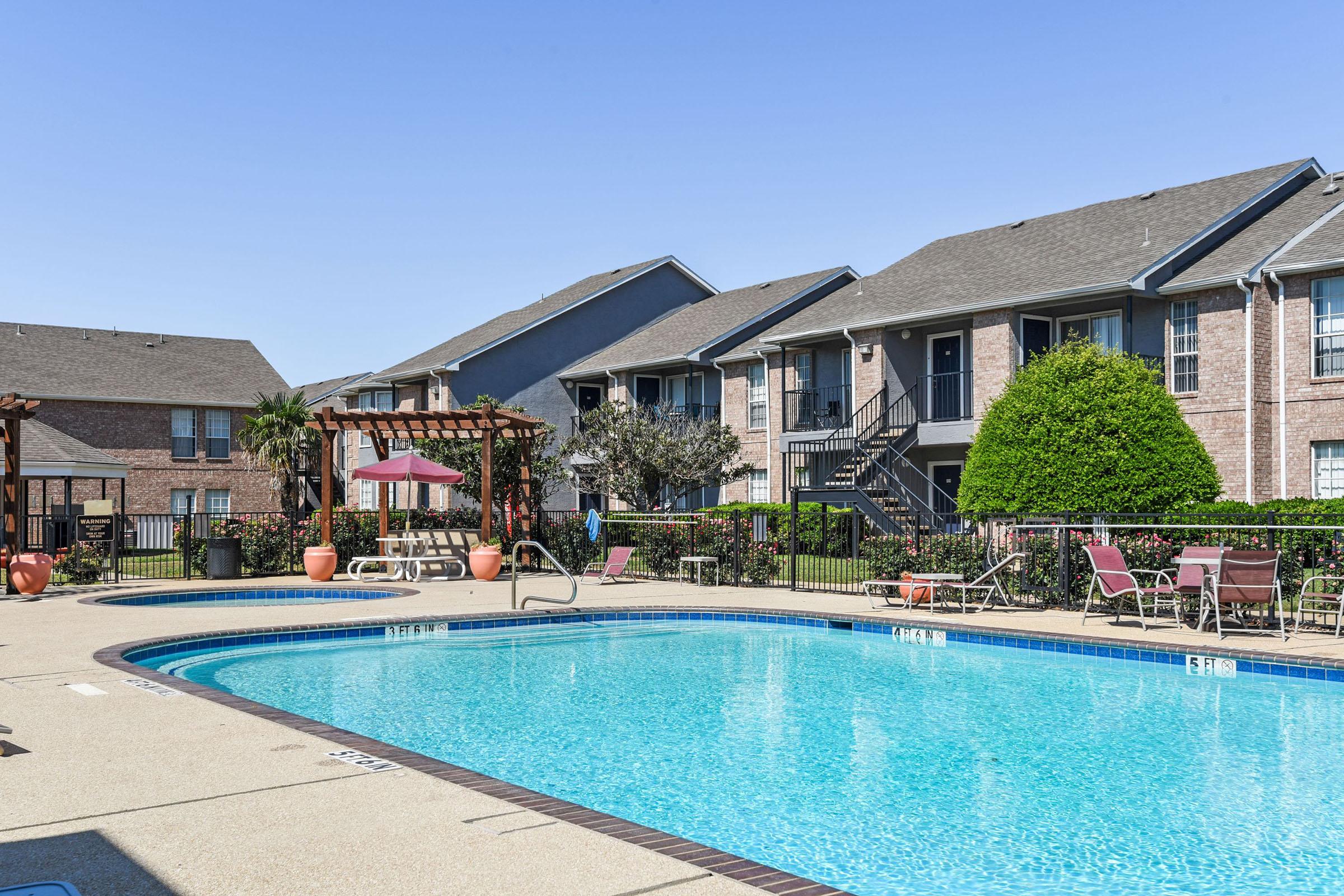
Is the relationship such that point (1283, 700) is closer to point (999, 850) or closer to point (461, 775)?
point (999, 850)

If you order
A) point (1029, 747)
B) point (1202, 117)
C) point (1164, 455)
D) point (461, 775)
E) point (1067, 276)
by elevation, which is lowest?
point (1029, 747)

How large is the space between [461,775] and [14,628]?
9493 millimetres

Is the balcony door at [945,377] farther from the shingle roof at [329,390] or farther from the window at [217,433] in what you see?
the window at [217,433]

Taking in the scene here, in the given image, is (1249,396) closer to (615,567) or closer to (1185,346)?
(1185,346)

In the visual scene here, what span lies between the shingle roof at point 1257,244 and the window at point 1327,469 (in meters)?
3.53

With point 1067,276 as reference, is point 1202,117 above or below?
above

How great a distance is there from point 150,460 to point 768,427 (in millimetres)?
23345

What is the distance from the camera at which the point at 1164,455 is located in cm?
1739

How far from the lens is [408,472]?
22031mm

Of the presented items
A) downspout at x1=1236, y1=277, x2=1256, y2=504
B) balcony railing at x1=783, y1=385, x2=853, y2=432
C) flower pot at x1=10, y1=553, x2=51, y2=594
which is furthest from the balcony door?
flower pot at x1=10, y1=553, x2=51, y2=594

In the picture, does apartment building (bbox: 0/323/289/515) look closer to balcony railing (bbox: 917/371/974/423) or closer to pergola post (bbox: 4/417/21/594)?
pergola post (bbox: 4/417/21/594)

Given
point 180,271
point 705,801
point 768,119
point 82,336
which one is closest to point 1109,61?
point 768,119

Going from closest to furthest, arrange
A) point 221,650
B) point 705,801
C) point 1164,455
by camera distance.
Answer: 1. point 705,801
2. point 221,650
3. point 1164,455

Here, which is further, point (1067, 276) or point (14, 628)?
point (1067, 276)
